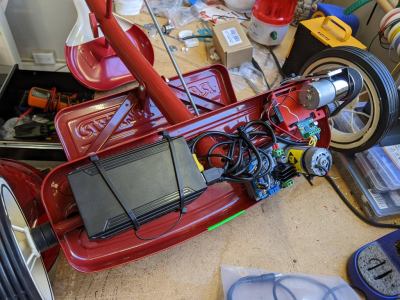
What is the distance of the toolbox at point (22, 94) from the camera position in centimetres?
97

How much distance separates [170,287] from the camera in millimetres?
685

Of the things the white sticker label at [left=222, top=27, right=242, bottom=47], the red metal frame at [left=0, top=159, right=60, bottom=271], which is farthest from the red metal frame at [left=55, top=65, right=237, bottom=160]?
the white sticker label at [left=222, top=27, right=242, bottom=47]

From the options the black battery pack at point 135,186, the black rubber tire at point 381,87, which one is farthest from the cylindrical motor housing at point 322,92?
the black battery pack at point 135,186

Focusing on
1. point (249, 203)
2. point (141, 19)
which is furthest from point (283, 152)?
point (141, 19)

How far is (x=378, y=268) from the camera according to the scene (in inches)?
27.8

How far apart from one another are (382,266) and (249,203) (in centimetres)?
32

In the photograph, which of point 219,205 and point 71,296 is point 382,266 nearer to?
point 219,205

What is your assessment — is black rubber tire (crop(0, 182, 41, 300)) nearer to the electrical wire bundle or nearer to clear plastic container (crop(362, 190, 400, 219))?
the electrical wire bundle

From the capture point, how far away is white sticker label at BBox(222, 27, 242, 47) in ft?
3.68

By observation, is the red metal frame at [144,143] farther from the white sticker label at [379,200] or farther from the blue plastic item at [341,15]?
the blue plastic item at [341,15]

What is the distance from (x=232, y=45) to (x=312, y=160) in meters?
0.62

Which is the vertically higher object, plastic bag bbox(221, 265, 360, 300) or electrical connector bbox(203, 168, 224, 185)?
electrical connector bbox(203, 168, 224, 185)

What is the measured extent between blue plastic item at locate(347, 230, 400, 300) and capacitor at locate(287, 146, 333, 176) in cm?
23

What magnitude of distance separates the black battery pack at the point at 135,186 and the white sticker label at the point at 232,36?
2.14ft
